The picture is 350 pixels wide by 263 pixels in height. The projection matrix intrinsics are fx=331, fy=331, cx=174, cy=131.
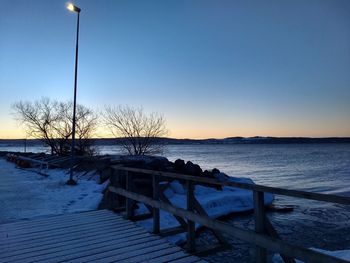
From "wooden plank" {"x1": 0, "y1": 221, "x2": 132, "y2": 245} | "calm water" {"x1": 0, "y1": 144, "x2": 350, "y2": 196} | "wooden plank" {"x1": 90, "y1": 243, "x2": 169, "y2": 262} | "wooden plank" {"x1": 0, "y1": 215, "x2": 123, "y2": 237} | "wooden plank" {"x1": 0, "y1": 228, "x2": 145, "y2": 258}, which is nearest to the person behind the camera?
"wooden plank" {"x1": 90, "y1": 243, "x2": 169, "y2": 262}

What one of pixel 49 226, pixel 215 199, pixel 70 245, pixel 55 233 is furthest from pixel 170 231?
pixel 215 199

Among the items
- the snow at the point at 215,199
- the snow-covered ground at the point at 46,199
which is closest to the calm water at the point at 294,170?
the snow at the point at 215,199

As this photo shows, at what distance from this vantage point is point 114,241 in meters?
5.93

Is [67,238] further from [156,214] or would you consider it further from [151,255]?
[151,255]

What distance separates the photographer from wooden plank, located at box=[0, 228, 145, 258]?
5396mm

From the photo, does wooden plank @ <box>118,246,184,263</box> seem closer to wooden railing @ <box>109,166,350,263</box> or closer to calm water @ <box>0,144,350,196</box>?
wooden railing @ <box>109,166,350,263</box>

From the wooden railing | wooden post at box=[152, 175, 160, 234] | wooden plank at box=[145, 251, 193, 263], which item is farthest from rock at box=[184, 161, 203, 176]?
wooden plank at box=[145, 251, 193, 263]

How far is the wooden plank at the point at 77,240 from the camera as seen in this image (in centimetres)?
540

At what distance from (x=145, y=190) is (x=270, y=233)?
7497 mm

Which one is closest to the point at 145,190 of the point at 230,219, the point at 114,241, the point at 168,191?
the point at 168,191

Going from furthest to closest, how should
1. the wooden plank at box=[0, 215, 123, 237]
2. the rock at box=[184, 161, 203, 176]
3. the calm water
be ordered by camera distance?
the calm water → the rock at box=[184, 161, 203, 176] → the wooden plank at box=[0, 215, 123, 237]

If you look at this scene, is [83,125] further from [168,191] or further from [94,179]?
[168,191]

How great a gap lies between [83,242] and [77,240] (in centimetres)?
19

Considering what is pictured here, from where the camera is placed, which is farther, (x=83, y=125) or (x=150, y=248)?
(x=83, y=125)
